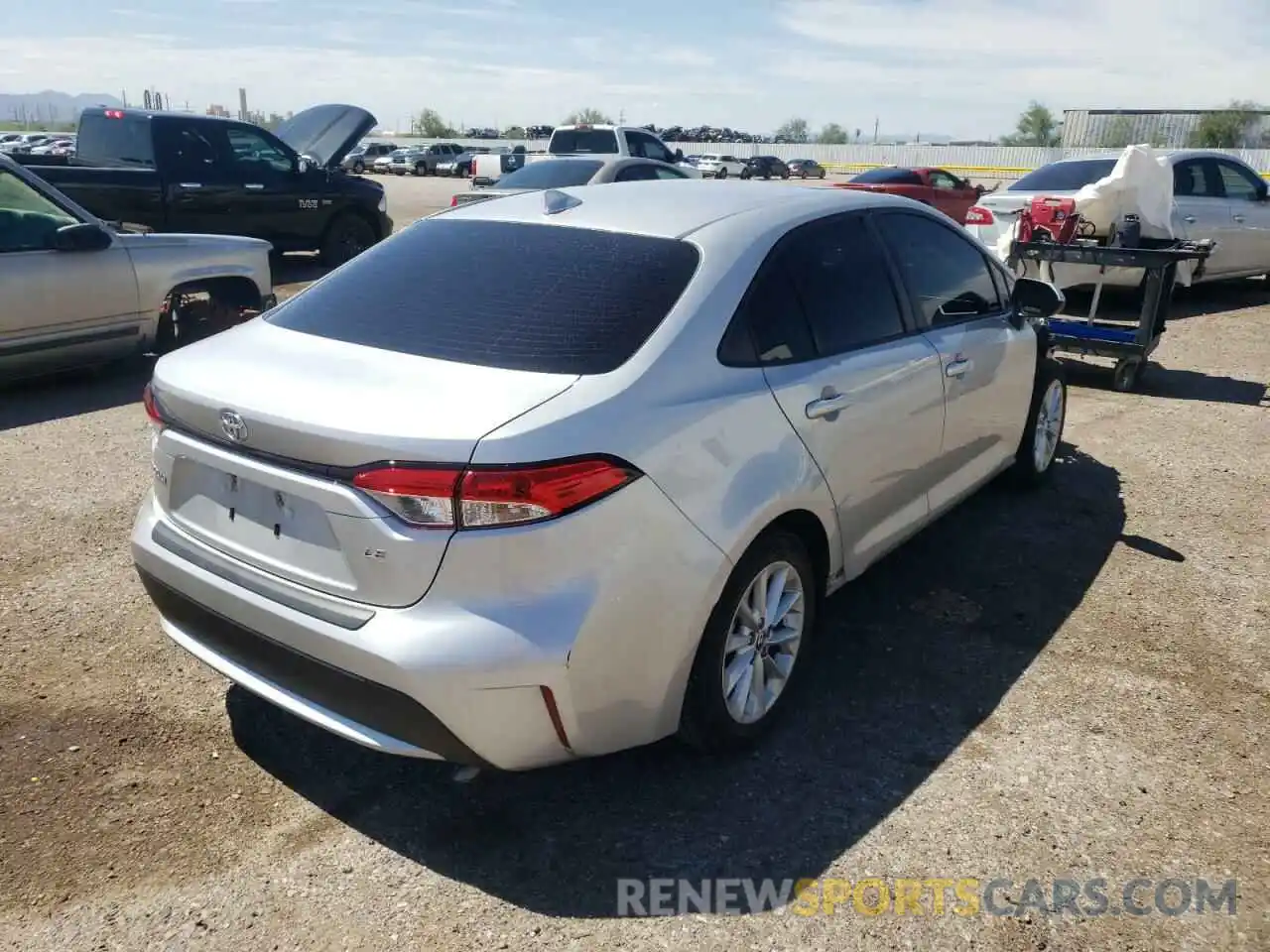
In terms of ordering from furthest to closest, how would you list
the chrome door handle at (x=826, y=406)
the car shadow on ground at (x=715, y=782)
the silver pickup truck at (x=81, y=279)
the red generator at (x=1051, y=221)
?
1. the red generator at (x=1051, y=221)
2. the silver pickup truck at (x=81, y=279)
3. the chrome door handle at (x=826, y=406)
4. the car shadow on ground at (x=715, y=782)

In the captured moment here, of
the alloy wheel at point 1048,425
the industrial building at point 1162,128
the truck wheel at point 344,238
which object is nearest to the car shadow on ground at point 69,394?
the truck wheel at point 344,238

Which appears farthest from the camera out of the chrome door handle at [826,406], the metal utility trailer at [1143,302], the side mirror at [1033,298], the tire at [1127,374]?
the tire at [1127,374]

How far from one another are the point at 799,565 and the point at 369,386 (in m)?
1.45

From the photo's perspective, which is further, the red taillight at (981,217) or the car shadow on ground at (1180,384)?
the red taillight at (981,217)

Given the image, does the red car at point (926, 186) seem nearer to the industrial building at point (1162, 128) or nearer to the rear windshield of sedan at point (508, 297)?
the rear windshield of sedan at point (508, 297)

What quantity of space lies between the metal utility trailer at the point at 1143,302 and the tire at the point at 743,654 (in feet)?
15.4

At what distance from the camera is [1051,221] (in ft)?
26.7

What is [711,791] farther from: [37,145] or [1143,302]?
[37,145]

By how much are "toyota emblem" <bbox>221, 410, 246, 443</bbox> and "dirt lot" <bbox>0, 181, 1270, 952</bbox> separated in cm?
108

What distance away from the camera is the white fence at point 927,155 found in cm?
4712

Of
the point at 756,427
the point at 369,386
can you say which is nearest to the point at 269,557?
the point at 369,386

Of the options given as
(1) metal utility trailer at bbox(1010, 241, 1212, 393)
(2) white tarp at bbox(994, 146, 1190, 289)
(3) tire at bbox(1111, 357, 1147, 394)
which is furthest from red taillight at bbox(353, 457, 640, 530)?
(2) white tarp at bbox(994, 146, 1190, 289)

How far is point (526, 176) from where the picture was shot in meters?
12.8

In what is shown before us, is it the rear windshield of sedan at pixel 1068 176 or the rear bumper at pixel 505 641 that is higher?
the rear windshield of sedan at pixel 1068 176
